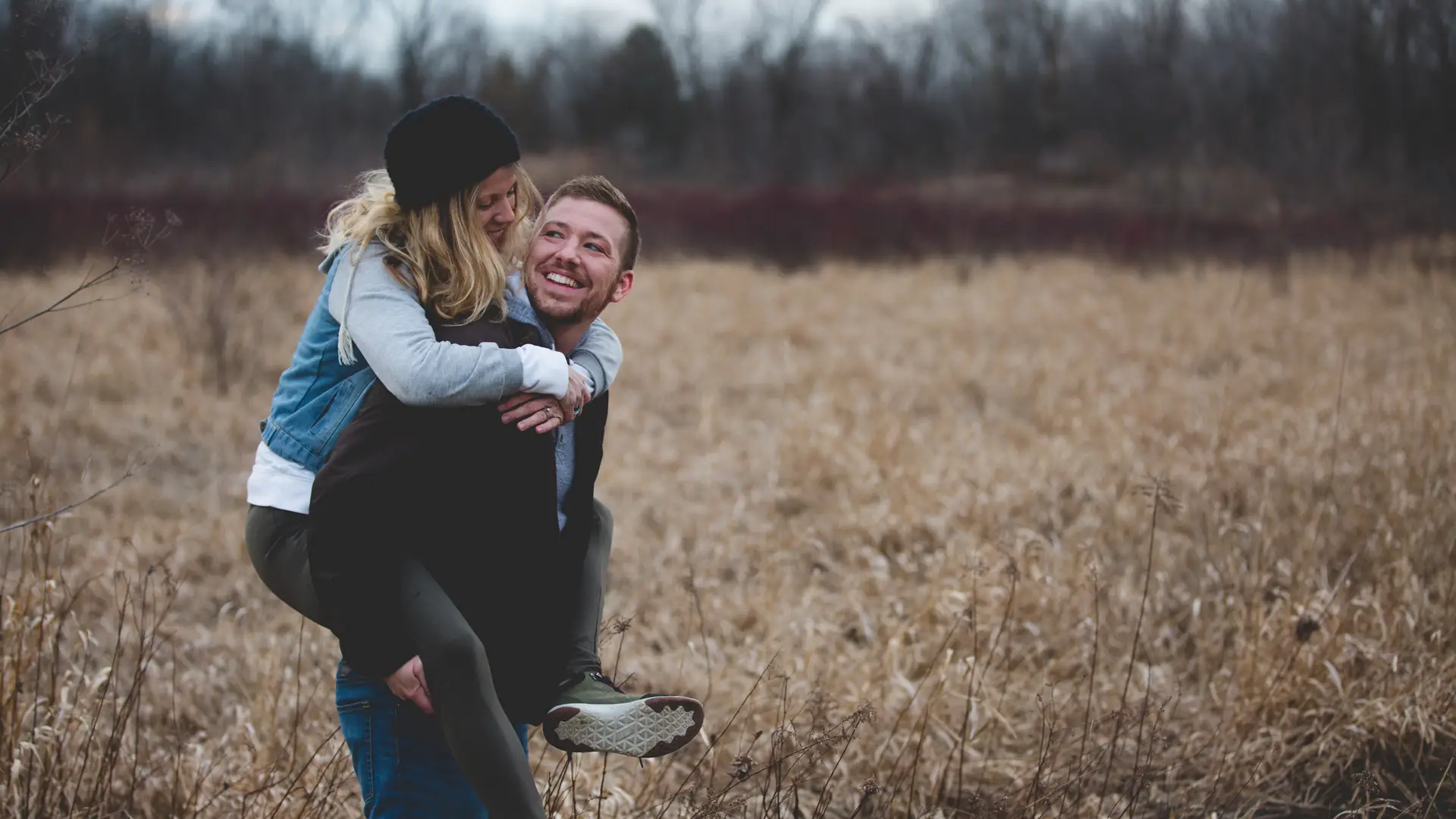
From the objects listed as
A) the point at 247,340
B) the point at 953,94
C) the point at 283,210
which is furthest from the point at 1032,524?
the point at 953,94

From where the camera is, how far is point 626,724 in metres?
1.63

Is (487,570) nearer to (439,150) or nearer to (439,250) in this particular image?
(439,250)

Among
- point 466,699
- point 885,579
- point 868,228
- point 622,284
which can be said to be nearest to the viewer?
point 466,699

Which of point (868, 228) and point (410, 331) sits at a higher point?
point (868, 228)

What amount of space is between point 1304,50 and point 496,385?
77.6 feet

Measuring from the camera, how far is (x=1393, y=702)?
9.45 ft

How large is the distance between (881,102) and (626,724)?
37.6m

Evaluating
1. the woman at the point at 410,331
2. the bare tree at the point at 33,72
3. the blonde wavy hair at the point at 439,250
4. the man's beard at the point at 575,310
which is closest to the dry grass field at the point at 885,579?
the woman at the point at 410,331

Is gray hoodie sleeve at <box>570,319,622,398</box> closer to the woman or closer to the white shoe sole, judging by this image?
the woman

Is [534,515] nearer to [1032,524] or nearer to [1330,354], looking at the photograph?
[1032,524]

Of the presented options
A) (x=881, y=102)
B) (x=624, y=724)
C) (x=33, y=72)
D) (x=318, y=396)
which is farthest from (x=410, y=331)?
(x=881, y=102)

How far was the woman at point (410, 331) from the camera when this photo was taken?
1.61 m

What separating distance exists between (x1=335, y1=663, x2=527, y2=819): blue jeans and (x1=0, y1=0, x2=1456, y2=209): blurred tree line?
8.46 feet

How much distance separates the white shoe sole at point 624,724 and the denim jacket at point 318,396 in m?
0.60
